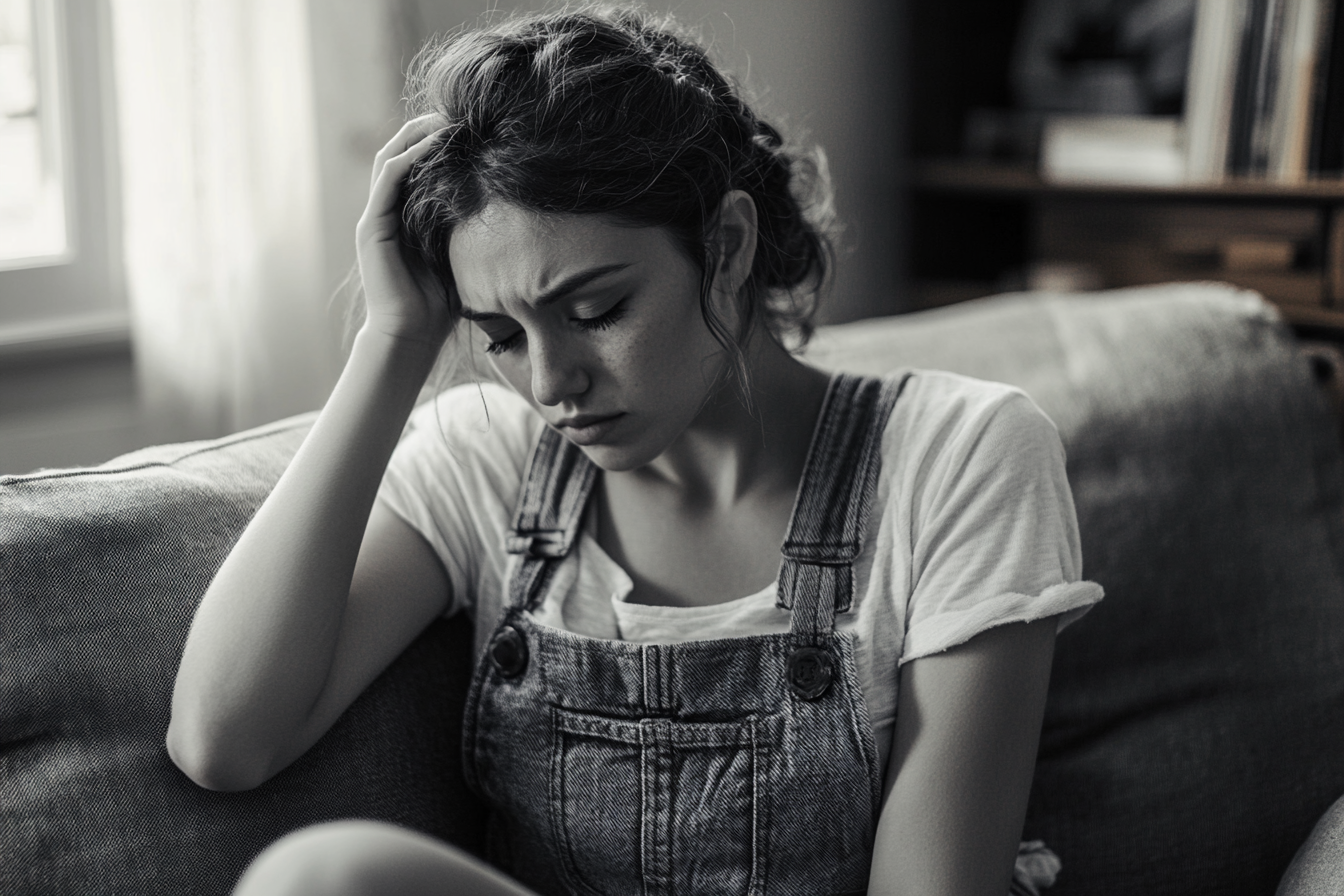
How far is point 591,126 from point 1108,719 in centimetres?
78

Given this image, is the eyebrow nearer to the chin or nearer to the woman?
the woman

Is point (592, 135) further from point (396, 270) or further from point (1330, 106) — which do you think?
point (1330, 106)

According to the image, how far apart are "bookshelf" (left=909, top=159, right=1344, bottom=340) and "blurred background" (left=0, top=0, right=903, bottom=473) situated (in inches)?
32.0

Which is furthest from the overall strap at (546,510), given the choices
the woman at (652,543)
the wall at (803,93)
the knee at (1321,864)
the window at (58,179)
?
the window at (58,179)

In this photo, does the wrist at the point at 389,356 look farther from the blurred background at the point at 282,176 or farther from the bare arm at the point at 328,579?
the blurred background at the point at 282,176

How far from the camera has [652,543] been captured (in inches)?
42.1

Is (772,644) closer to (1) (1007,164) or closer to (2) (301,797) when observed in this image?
(2) (301,797)

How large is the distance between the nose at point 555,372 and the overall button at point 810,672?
0.27m

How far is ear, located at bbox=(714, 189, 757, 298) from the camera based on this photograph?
97 cm

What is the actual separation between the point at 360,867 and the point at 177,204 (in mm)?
1317

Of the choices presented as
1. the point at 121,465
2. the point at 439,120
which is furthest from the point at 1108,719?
the point at 121,465

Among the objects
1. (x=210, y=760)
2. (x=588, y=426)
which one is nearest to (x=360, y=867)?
(x=210, y=760)

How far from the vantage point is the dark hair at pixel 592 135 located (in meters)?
0.90

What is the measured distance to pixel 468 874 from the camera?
2.50ft
